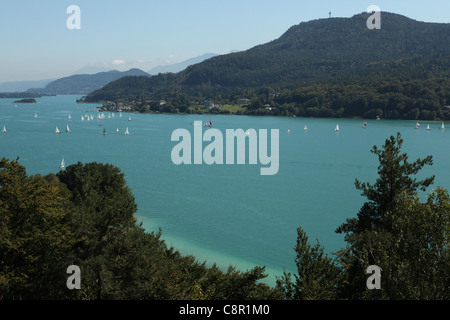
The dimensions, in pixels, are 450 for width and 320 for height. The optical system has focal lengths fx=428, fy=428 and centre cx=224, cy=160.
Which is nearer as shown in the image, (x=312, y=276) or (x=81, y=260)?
(x=81, y=260)

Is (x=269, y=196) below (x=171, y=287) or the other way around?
below

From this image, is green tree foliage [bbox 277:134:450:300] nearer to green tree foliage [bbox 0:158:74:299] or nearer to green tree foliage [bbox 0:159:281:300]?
green tree foliage [bbox 0:159:281:300]

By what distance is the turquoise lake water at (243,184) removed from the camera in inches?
1033

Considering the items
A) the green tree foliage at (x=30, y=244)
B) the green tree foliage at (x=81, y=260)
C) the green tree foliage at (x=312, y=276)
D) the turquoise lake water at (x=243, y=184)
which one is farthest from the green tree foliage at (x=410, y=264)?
the turquoise lake water at (x=243, y=184)

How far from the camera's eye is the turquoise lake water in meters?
26.2

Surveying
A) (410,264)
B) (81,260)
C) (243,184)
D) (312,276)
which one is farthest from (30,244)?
(243,184)

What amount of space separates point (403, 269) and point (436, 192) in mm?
1776

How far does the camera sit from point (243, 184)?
4169 cm

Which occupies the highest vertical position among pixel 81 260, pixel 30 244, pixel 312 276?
pixel 30 244

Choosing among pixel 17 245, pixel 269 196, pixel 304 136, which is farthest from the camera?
pixel 304 136

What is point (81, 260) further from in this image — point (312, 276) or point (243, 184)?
point (243, 184)
